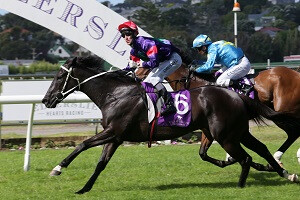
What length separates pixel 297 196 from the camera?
6289mm

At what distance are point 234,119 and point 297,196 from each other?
1034mm

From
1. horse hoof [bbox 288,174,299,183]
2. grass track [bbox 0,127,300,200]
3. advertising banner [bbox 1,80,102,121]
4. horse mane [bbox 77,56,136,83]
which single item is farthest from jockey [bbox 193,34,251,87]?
advertising banner [bbox 1,80,102,121]

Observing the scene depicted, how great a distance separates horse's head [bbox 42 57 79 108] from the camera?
23.2 ft

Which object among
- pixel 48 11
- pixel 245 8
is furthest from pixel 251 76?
pixel 245 8

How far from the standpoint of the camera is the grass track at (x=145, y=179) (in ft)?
21.4

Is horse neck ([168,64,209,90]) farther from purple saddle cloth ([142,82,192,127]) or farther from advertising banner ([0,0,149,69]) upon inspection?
advertising banner ([0,0,149,69])

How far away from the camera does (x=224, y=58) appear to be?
7809 mm

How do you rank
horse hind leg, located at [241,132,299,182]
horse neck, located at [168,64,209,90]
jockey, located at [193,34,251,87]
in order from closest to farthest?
horse hind leg, located at [241,132,299,182] → jockey, located at [193,34,251,87] → horse neck, located at [168,64,209,90]

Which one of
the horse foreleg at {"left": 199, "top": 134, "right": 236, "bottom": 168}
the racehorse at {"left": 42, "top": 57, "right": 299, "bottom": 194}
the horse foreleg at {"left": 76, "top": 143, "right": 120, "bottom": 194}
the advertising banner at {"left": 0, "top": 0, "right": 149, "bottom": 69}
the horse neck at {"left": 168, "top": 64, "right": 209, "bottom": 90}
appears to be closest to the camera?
the horse foreleg at {"left": 76, "top": 143, "right": 120, "bottom": 194}

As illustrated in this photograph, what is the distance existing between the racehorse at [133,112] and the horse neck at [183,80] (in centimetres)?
97

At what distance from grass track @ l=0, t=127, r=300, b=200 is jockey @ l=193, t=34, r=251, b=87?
113cm

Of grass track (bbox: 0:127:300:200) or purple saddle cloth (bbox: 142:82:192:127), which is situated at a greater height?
purple saddle cloth (bbox: 142:82:192:127)

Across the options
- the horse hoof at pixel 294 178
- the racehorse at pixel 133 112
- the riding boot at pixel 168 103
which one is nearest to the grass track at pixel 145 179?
the horse hoof at pixel 294 178

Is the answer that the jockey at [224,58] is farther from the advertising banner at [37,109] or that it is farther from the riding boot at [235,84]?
the advertising banner at [37,109]
